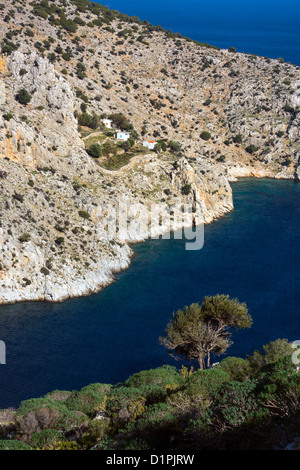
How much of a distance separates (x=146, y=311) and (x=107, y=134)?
191 feet

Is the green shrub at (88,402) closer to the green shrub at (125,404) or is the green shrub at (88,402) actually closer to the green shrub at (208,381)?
the green shrub at (125,404)

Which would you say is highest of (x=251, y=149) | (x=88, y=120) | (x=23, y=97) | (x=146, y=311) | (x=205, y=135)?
(x=205, y=135)

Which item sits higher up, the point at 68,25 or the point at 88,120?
the point at 68,25

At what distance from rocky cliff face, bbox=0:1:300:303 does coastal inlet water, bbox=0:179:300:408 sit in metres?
4.87

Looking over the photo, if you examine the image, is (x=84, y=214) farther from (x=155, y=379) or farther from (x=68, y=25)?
(x=68, y=25)

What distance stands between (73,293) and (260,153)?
99956mm

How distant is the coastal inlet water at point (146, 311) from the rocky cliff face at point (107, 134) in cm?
487

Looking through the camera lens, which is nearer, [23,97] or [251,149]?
[23,97]

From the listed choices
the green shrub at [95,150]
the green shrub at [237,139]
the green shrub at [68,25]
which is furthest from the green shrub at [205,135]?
the green shrub at [95,150]

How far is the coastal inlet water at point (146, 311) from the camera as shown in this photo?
54.8 metres

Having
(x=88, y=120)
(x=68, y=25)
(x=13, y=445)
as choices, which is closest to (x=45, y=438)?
(x=13, y=445)

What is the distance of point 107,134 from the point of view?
115 meters

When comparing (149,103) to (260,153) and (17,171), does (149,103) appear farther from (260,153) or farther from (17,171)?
(17,171)

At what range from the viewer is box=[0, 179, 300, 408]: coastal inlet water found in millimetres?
54750
